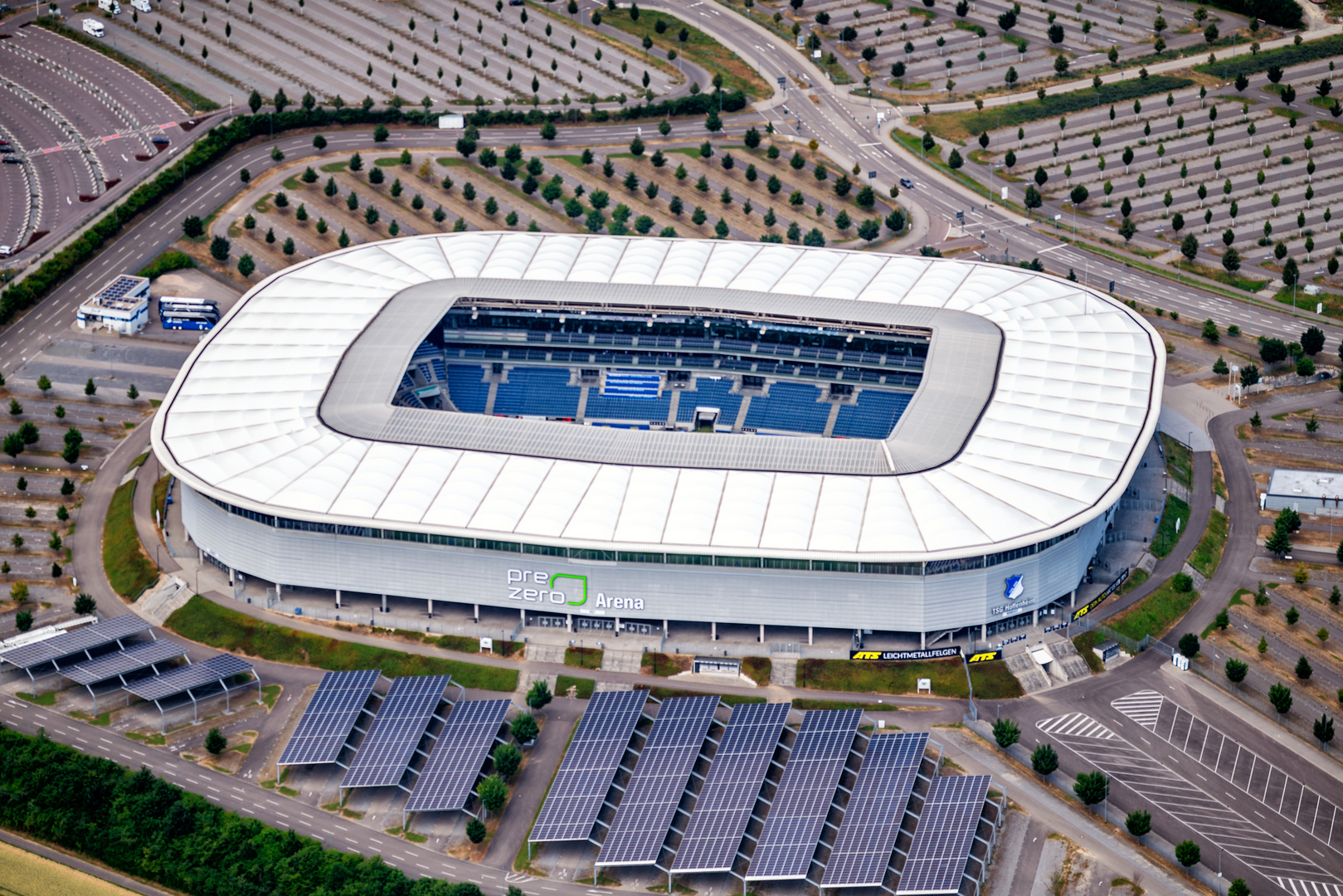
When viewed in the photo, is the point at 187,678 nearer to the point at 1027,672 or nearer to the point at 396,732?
the point at 396,732

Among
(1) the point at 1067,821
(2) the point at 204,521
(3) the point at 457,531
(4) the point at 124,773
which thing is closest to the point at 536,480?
(3) the point at 457,531

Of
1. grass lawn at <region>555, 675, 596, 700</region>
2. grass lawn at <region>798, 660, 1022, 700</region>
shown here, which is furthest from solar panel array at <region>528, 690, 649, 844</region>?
grass lawn at <region>798, 660, 1022, 700</region>

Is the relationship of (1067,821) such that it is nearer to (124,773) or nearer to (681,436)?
(681,436)

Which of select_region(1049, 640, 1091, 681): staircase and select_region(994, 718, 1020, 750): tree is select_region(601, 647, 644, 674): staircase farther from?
select_region(1049, 640, 1091, 681): staircase

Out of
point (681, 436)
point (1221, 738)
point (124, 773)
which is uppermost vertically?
point (681, 436)

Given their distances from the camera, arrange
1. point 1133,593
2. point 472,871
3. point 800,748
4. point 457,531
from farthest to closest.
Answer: point 1133,593 → point 457,531 → point 800,748 → point 472,871

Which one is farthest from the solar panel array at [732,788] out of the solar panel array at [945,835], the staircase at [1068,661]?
the staircase at [1068,661]

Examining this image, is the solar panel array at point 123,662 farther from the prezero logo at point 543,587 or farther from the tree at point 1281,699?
the tree at point 1281,699
